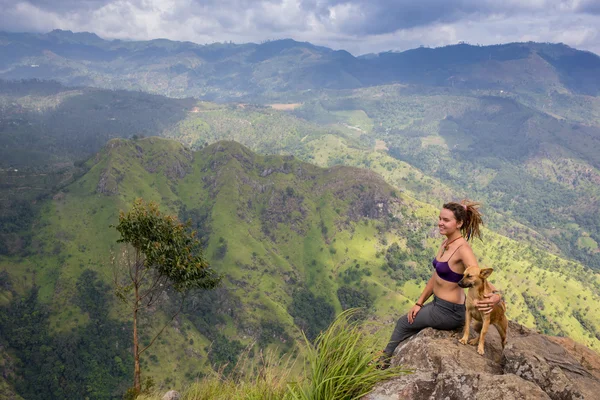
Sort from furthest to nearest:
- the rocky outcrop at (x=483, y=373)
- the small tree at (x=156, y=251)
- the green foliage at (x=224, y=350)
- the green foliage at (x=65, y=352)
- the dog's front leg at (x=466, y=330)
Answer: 1. the green foliage at (x=224, y=350)
2. the green foliage at (x=65, y=352)
3. the small tree at (x=156, y=251)
4. the dog's front leg at (x=466, y=330)
5. the rocky outcrop at (x=483, y=373)

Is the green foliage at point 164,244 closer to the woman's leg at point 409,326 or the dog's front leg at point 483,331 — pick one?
the woman's leg at point 409,326

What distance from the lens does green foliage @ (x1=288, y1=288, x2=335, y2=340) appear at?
154m

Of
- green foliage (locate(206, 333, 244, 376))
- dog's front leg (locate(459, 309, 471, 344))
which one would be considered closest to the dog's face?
dog's front leg (locate(459, 309, 471, 344))

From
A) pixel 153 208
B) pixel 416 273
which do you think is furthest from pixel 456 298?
pixel 416 273

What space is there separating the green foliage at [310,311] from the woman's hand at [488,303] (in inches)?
5945

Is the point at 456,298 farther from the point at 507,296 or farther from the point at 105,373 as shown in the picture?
the point at 507,296

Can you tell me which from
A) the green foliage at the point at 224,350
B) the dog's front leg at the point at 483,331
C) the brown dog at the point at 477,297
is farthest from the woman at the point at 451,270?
the green foliage at the point at 224,350

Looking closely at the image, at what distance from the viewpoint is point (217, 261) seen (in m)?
172

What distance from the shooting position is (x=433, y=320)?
8.01m

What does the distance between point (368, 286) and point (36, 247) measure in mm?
153799

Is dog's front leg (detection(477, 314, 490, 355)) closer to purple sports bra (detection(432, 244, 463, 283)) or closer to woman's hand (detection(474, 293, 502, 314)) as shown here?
woman's hand (detection(474, 293, 502, 314))

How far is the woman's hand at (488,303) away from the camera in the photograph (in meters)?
7.18

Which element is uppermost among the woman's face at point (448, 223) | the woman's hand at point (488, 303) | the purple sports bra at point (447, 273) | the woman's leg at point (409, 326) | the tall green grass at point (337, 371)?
the woman's face at point (448, 223)

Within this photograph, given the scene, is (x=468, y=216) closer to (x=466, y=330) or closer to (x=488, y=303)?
(x=488, y=303)
